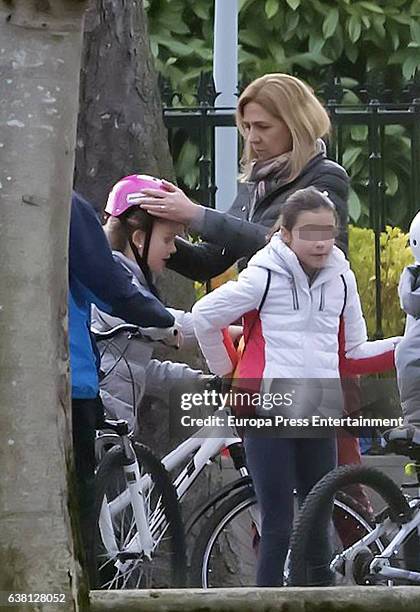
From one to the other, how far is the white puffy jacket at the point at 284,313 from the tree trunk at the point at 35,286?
51.1 inches

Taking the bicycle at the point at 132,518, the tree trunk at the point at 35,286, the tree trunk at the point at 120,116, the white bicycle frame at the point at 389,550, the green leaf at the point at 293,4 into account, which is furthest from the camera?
the green leaf at the point at 293,4

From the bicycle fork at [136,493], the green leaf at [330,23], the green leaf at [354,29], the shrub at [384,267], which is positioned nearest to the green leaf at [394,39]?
the green leaf at [354,29]

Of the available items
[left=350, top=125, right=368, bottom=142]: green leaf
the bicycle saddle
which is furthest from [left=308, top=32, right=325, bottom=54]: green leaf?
the bicycle saddle

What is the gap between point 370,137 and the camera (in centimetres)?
650

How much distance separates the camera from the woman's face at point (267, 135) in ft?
18.3

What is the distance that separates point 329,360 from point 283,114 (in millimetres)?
811

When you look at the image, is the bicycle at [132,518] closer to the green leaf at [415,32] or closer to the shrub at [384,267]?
the shrub at [384,267]

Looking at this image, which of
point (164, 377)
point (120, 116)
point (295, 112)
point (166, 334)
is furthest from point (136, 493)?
point (120, 116)

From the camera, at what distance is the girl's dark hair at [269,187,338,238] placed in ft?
17.9

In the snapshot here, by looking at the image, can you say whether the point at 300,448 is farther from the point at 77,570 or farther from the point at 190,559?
the point at 77,570

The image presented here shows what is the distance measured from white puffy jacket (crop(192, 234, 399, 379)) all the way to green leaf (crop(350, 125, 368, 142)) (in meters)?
1.12

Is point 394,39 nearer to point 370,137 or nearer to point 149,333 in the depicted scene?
point 370,137

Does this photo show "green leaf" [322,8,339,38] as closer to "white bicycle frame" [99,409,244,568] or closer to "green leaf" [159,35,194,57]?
"green leaf" [159,35,194,57]

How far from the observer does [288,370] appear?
215 inches
